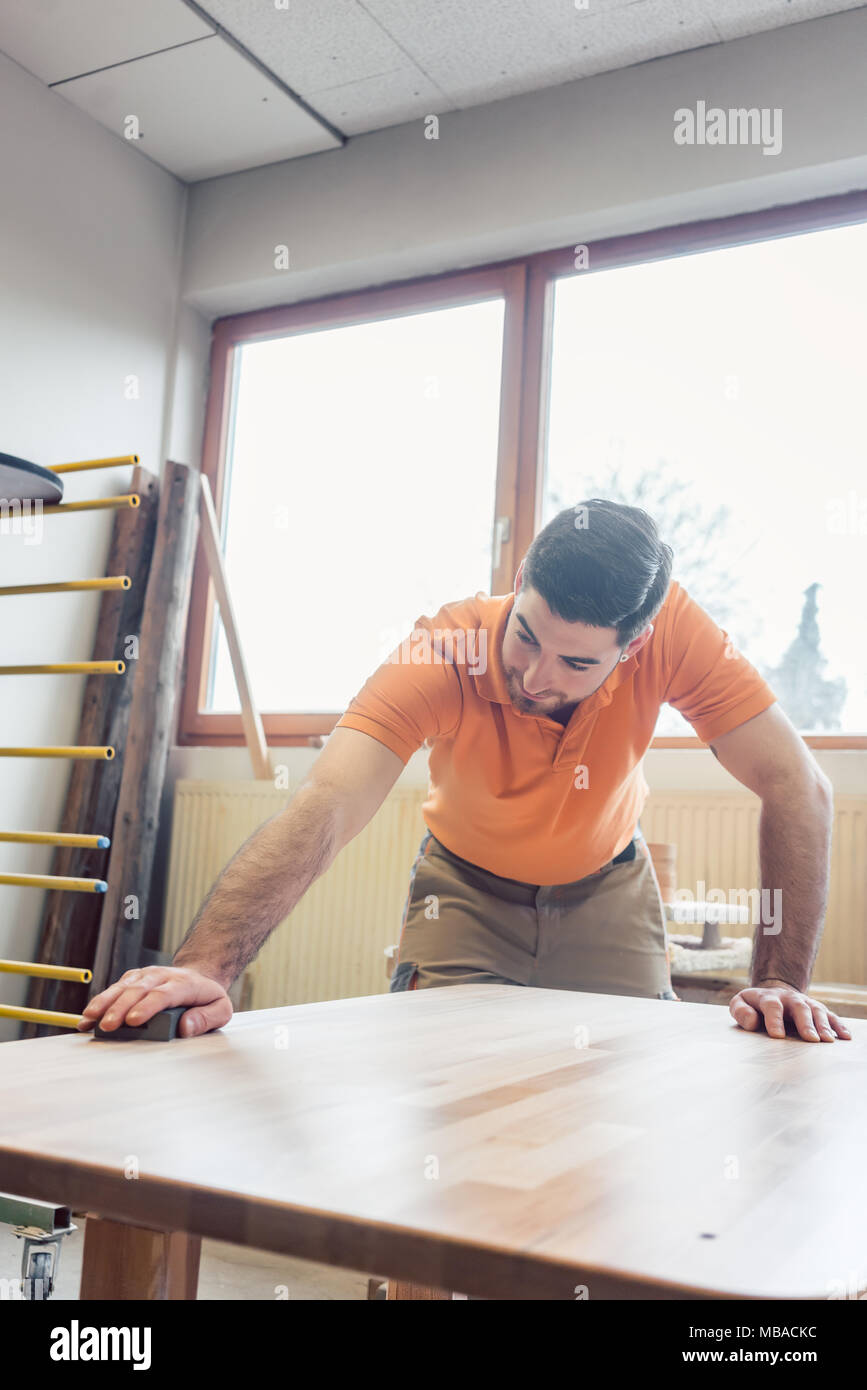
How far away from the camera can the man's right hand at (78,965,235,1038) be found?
3.23ft

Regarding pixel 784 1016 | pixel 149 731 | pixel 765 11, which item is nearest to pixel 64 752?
pixel 149 731

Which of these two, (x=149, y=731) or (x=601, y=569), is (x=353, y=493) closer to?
(x=149, y=731)

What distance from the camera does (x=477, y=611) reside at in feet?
5.61

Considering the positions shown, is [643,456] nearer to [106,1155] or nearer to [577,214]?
[577,214]

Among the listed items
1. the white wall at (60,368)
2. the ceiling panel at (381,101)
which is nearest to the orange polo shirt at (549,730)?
the white wall at (60,368)

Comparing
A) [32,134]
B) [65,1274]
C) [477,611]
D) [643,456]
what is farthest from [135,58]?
[65,1274]

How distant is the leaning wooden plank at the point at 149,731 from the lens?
11.0 feet

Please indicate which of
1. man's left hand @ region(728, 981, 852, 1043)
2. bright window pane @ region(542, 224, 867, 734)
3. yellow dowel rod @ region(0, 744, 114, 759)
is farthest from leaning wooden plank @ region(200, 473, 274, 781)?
man's left hand @ region(728, 981, 852, 1043)

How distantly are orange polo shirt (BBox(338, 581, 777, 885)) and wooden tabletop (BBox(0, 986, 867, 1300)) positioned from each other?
62 centimetres

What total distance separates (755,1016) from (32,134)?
11.5ft

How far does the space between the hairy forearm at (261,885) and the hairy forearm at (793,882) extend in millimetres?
639

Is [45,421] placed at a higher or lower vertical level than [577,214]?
lower
